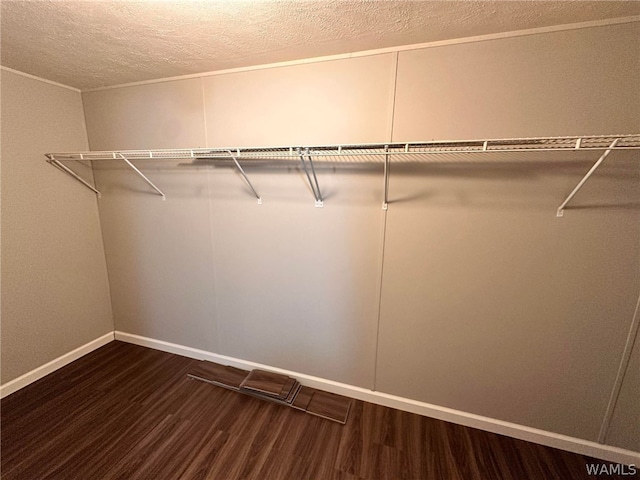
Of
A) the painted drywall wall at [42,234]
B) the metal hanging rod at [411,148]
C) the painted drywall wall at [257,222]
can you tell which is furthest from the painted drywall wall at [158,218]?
the metal hanging rod at [411,148]

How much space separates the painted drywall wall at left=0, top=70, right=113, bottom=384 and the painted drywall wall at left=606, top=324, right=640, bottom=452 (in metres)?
3.95

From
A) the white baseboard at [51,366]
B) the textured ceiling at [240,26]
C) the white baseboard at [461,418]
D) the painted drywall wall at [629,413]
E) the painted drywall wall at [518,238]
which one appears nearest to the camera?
the textured ceiling at [240,26]

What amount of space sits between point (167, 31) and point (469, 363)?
2559mm

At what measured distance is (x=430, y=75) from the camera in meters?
1.39

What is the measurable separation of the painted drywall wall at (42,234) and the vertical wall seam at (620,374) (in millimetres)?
3903

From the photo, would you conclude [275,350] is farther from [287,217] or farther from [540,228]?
[540,228]

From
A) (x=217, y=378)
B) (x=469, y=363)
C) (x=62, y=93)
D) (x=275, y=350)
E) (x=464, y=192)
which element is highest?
(x=62, y=93)

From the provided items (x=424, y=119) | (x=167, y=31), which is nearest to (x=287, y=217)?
(x=424, y=119)

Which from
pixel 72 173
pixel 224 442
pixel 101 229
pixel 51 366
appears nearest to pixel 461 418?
pixel 224 442

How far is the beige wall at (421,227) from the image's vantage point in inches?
50.2

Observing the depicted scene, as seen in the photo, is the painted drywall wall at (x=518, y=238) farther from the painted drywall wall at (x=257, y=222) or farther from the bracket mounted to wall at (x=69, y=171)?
the bracket mounted to wall at (x=69, y=171)

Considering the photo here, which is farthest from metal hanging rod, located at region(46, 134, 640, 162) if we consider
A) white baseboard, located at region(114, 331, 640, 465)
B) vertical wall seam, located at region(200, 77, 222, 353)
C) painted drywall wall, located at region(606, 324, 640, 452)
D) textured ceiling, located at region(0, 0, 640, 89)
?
white baseboard, located at region(114, 331, 640, 465)

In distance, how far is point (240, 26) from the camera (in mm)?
1232

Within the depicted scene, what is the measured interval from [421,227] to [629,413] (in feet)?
5.03
